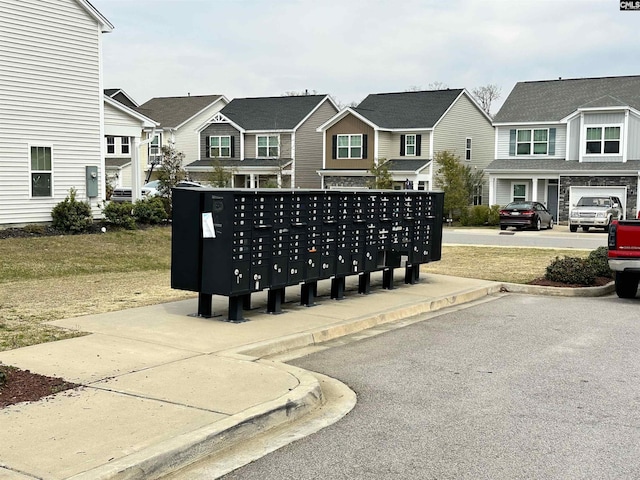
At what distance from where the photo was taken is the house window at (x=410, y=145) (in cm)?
4844

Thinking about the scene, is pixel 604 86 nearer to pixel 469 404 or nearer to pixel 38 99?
pixel 38 99

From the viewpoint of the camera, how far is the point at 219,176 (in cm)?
4931

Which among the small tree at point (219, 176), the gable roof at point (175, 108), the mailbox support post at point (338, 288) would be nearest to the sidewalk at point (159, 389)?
the mailbox support post at point (338, 288)

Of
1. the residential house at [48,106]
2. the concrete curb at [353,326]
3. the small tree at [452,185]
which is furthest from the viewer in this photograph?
the small tree at [452,185]

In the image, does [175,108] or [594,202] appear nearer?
[594,202]

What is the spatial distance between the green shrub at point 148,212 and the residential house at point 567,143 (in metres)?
24.3

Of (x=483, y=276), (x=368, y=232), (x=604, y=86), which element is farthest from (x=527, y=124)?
(x=368, y=232)

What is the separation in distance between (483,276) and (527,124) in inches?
1182

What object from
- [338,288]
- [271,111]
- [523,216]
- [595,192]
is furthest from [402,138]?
[338,288]

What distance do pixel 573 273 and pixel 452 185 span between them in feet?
92.0

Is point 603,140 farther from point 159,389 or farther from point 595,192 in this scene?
point 159,389

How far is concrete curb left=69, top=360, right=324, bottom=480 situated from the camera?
5.03m

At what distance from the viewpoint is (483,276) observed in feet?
54.9

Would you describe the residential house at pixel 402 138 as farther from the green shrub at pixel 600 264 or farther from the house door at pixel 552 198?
the green shrub at pixel 600 264
